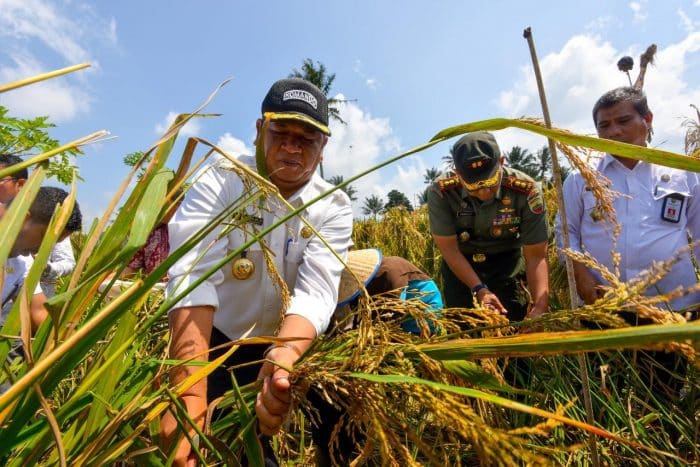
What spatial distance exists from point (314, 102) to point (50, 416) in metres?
1.29

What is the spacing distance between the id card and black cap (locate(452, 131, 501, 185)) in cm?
90

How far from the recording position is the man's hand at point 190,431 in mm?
805

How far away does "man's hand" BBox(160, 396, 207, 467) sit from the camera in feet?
2.64

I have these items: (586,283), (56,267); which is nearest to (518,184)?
(586,283)

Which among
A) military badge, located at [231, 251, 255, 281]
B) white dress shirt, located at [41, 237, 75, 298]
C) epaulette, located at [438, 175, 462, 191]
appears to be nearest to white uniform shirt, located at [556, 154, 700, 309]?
epaulette, located at [438, 175, 462, 191]

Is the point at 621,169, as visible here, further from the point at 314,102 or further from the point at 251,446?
the point at 251,446

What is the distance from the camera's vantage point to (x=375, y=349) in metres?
0.68

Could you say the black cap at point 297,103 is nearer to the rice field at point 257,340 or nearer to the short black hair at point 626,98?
the rice field at point 257,340

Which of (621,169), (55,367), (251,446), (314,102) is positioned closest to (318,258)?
(314,102)

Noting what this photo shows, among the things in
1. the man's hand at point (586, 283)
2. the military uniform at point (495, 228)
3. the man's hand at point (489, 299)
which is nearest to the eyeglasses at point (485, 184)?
the military uniform at point (495, 228)

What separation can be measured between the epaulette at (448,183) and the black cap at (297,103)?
4.59 ft

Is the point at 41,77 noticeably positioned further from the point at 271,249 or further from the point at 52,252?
the point at 52,252

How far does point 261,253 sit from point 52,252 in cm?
135

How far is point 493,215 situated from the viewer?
2.67m
